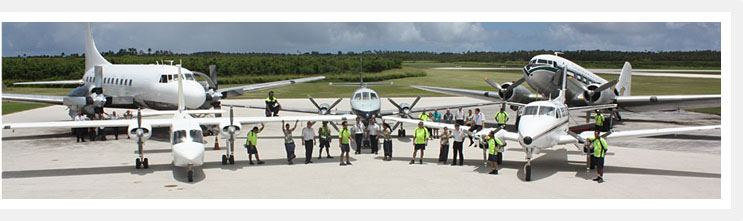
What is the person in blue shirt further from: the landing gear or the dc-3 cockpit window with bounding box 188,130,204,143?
the dc-3 cockpit window with bounding box 188,130,204,143

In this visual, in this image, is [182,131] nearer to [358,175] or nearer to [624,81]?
[358,175]

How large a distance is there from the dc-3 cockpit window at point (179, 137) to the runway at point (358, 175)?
3.33 feet

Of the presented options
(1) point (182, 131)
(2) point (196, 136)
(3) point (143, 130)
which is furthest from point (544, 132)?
(3) point (143, 130)

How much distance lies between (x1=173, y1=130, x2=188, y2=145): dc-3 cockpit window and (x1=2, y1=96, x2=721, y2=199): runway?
1.02 m

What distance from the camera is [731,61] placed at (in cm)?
1425

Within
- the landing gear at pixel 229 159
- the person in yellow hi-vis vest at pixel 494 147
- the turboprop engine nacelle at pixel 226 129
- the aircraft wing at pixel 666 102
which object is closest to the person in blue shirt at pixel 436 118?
the person in yellow hi-vis vest at pixel 494 147

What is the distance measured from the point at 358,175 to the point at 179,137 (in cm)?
467

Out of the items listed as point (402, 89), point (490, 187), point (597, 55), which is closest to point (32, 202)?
point (490, 187)

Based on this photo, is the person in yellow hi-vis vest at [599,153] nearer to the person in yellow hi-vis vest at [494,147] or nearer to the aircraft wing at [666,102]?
the person in yellow hi-vis vest at [494,147]

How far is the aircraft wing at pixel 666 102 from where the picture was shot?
23234 millimetres

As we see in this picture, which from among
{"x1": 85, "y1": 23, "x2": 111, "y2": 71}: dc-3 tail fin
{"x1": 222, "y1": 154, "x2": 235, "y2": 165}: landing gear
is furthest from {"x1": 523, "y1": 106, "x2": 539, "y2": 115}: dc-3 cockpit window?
{"x1": 85, "y1": 23, "x2": 111, "y2": 71}: dc-3 tail fin

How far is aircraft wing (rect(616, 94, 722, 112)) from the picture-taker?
915 inches

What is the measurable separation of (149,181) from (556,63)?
17.7m

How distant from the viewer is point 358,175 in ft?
45.9
